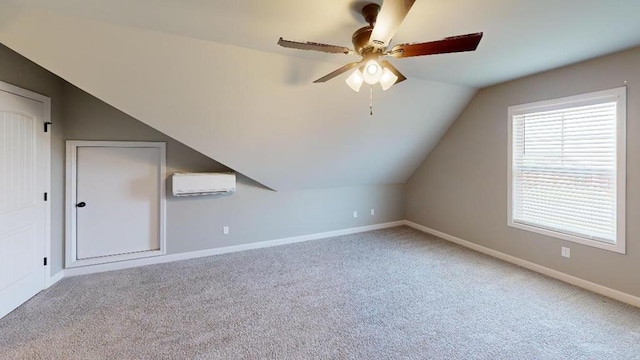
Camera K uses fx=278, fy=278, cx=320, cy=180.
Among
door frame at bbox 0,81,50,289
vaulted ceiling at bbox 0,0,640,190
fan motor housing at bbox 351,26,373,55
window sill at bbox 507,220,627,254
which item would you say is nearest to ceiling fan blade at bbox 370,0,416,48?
fan motor housing at bbox 351,26,373,55

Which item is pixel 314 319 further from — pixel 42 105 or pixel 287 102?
pixel 42 105

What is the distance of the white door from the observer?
2.50 m

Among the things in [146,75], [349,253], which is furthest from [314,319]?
[146,75]

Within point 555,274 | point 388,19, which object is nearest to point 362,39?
point 388,19

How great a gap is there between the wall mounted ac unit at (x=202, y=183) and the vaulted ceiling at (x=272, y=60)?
0.26 metres

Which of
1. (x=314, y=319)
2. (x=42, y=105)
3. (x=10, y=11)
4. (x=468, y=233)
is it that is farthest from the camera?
(x=468, y=233)

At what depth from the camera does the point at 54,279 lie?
10.5 ft

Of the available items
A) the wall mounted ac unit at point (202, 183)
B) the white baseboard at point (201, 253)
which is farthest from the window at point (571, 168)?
the wall mounted ac unit at point (202, 183)

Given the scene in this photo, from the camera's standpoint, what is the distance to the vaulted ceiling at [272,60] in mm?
2041

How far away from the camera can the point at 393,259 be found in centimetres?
401

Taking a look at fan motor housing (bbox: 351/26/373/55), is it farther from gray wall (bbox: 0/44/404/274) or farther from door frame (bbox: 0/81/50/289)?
door frame (bbox: 0/81/50/289)

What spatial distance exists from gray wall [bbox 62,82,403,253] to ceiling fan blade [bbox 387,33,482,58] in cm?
317

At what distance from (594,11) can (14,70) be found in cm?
487

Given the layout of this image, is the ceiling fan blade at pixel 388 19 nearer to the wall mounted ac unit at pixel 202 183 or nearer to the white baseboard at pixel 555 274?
the wall mounted ac unit at pixel 202 183
